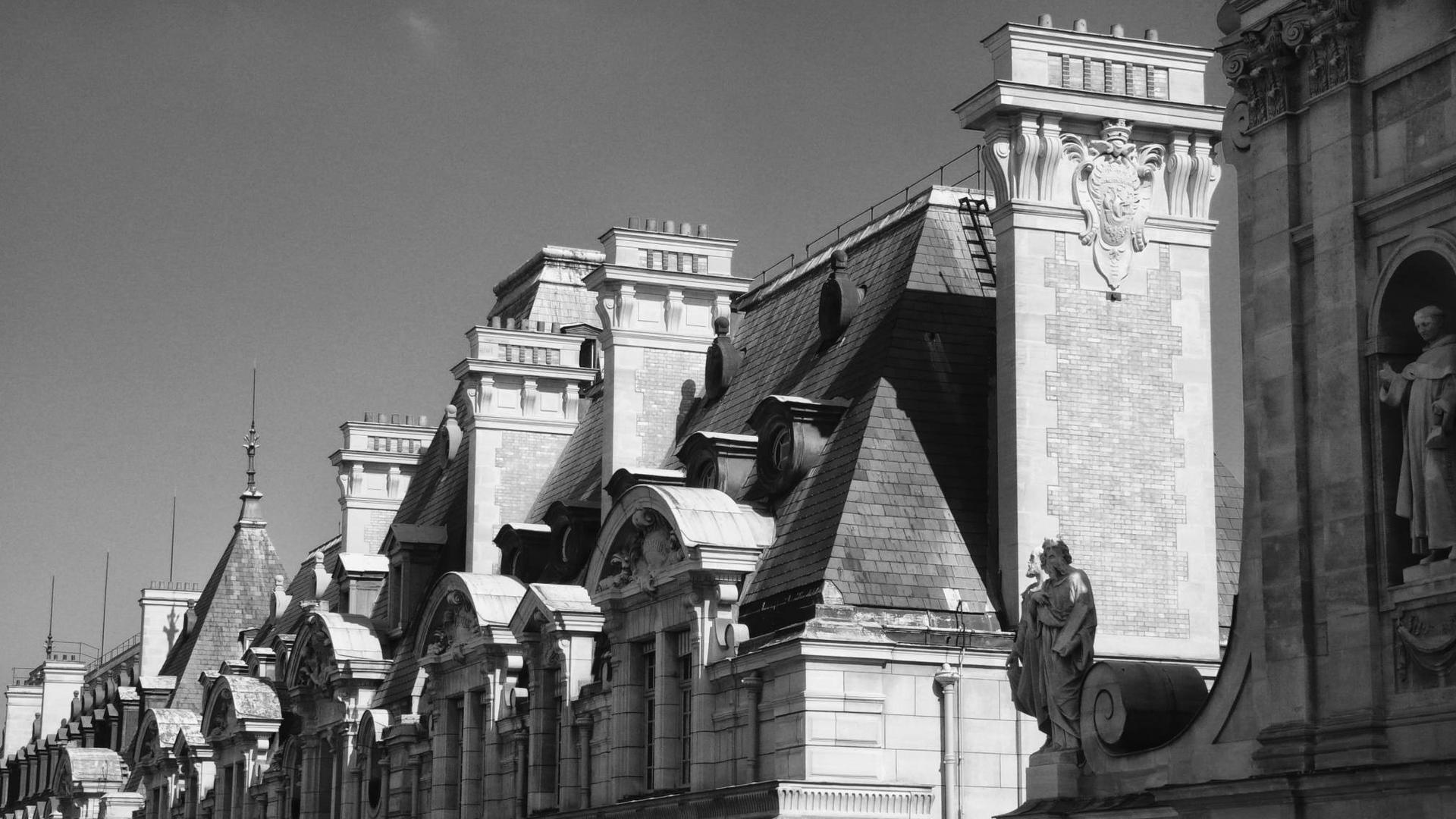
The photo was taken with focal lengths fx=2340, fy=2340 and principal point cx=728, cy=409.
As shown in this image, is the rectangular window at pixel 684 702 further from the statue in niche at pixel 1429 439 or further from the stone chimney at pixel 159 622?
the stone chimney at pixel 159 622

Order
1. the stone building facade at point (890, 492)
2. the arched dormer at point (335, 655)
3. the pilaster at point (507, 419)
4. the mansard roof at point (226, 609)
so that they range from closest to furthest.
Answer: the stone building facade at point (890, 492), the pilaster at point (507, 419), the arched dormer at point (335, 655), the mansard roof at point (226, 609)

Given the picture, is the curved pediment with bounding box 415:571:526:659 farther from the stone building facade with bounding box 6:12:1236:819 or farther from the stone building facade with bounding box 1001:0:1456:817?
the stone building facade with bounding box 1001:0:1456:817

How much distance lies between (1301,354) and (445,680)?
26.3 meters

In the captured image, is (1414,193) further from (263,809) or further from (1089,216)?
(263,809)

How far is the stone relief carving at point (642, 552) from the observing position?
114 ft

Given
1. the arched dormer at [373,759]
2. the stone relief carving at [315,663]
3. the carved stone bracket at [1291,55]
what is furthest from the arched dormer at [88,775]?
the carved stone bracket at [1291,55]

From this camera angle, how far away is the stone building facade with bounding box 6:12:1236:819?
104 feet

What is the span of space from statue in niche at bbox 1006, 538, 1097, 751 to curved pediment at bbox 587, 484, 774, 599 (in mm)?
8199

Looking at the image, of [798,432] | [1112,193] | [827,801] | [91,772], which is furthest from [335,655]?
[91,772]

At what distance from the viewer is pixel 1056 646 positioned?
2531 cm

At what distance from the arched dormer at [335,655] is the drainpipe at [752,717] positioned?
19.2 meters

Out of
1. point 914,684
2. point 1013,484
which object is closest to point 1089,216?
point 1013,484

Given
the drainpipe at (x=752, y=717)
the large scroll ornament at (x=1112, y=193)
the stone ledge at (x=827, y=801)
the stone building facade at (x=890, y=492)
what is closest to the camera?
the stone ledge at (x=827, y=801)

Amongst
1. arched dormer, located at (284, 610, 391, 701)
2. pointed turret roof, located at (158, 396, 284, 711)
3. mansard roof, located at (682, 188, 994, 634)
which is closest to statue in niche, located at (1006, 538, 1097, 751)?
mansard roof, located at (682, 188, 994, 634)
